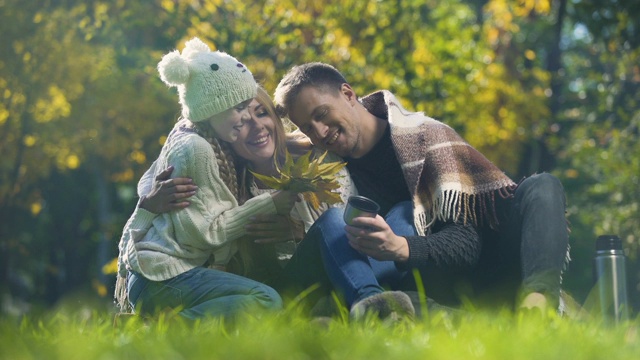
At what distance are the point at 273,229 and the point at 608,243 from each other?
60.5 inches

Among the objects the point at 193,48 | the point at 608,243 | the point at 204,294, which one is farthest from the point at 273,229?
the point at 608,243

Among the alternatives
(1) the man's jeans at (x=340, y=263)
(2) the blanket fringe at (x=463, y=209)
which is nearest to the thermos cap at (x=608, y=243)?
(2) the blanket fringe at (x=463, y=209)

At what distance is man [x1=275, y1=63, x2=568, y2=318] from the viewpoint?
482 cm

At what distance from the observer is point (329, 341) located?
3125 millimetres

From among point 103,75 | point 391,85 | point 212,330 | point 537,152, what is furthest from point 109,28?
point 212,330

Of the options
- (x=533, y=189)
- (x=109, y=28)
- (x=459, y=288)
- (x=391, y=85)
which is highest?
(x=109, y=28)

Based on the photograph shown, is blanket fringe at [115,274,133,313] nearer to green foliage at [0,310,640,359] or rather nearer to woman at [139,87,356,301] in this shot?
woman at [139,87,356,301]

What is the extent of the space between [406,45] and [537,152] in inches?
279

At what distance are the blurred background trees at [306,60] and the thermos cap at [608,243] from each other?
5.60 meters

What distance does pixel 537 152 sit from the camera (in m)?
20.8

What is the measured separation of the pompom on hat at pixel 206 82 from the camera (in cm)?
522

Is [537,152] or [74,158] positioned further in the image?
[537,152]

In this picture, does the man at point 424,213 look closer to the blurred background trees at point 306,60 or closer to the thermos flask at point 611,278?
the thermos flask at point 611,278

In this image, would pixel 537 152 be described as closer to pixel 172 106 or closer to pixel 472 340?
pixel 172 106
